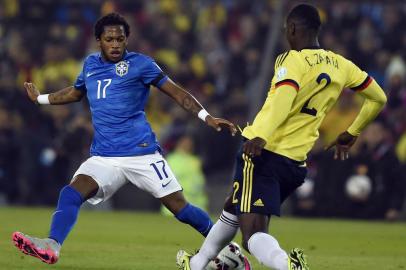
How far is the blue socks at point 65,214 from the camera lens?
948cm

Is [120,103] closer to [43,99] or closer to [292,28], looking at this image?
[43,99]

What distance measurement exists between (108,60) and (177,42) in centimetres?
1261

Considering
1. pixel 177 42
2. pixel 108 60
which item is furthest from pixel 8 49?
pixel 108 60

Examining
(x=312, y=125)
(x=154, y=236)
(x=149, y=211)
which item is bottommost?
(x=149, y=211)

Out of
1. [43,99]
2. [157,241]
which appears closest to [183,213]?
[43,99]

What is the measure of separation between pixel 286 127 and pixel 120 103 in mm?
2056

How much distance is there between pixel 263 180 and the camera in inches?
339

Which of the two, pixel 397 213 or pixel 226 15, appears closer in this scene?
pixel 397 213

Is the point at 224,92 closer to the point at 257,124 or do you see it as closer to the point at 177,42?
the point at 177,42

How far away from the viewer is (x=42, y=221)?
16578 mm

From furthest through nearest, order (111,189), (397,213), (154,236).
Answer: (397,213) → (154,236) → (111,189)

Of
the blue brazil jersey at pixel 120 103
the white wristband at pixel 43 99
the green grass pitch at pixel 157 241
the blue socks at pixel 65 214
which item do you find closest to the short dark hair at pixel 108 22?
the blue brazil jersey at pixel 120 103

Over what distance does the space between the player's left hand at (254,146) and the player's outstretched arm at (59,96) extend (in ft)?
9.02

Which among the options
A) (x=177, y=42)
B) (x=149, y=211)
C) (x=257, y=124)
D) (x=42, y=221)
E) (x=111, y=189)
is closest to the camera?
(x=257, y=124)
